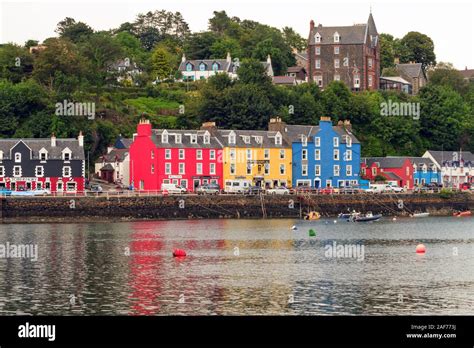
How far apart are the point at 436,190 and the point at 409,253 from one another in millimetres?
55762

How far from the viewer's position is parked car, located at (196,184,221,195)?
4392 inches

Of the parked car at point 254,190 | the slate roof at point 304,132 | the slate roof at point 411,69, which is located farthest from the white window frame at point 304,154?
the slate roof at point 411,69

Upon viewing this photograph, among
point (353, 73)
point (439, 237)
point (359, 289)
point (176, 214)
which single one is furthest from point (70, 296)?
point (353, 73)

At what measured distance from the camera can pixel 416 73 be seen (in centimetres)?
18300

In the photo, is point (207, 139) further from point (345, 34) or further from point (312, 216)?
point (345, 34)

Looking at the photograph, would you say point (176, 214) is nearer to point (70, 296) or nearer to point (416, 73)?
point (70, 296)

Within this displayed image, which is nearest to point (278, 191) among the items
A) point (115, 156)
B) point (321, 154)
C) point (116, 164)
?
point (321, 154)

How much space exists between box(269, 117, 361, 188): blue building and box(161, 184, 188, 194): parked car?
17.4 meters

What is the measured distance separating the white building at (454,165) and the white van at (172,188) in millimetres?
44729

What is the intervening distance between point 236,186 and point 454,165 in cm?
4148

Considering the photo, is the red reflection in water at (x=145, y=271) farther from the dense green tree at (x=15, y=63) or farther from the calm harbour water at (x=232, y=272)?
the dense green tree at (x=15, y=63)

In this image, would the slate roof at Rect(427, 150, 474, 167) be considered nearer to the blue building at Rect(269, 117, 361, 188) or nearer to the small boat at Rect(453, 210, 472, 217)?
the blue building at Rect(269, 117, 361, 188)

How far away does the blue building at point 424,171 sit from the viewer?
13912cm

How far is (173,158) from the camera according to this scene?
386ft
